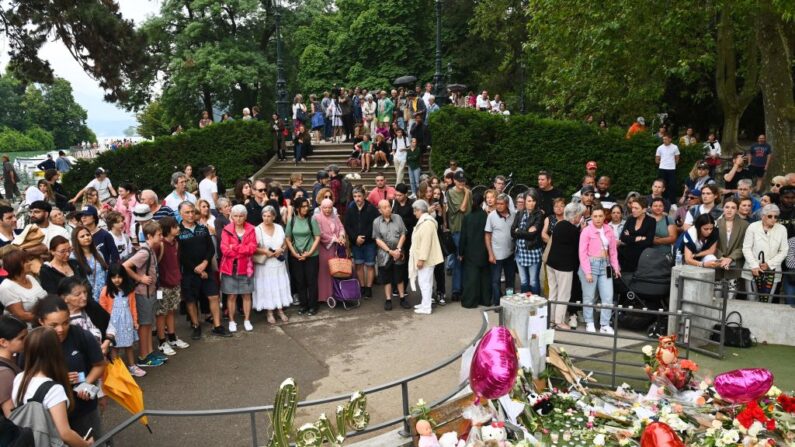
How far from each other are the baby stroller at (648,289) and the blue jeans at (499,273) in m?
1.67

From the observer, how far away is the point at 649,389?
6625mm

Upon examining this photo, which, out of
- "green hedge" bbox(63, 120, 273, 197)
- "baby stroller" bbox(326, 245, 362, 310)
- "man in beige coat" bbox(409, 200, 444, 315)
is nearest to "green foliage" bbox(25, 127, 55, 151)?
"green hedge" bbox(63, 120, 273, 197)

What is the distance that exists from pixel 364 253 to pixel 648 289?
14.9 feet

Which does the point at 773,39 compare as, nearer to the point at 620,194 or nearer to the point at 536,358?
the point at 620,194

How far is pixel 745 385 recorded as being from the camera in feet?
18.4

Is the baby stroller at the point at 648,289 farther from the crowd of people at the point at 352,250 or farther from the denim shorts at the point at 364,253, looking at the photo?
the denim shorts at the point at 364,253

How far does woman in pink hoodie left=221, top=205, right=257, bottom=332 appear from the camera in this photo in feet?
28.3

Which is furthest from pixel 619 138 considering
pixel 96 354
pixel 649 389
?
pixel 96 354

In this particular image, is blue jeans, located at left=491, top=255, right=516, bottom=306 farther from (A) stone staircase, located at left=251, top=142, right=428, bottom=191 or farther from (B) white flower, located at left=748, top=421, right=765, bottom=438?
(A) stone staircase, located at left=251, top=142, right=428, bottom=191

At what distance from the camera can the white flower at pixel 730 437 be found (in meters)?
5.11

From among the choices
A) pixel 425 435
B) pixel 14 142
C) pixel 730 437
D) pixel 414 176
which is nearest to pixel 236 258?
pixel 425 435

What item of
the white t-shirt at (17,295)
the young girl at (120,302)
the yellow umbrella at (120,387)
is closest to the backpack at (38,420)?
the yellow umbrella at (120,387)

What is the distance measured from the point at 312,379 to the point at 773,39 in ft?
43.2

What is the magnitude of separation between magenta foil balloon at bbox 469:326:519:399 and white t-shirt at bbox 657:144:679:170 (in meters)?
11.1
